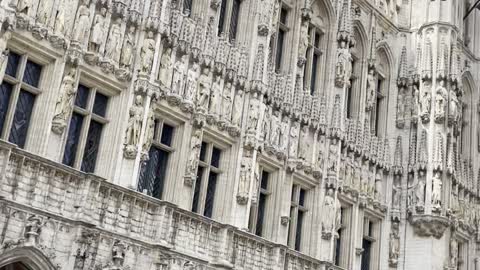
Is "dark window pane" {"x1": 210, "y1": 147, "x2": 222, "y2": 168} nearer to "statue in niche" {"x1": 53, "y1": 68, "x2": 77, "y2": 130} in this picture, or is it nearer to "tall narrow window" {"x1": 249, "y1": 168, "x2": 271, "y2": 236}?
"tall narrow window" {"x1": 249, "y1": 168, "x2": 271, "y2": 236}

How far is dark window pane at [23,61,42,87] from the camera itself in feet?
45.8

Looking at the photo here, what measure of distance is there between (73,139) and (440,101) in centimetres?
1480

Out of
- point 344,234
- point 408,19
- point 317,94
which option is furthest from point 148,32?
point 408,19

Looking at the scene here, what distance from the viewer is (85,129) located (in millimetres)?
14781

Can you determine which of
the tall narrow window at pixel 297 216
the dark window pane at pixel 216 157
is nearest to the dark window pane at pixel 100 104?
the dark window pane at pixel 216 157

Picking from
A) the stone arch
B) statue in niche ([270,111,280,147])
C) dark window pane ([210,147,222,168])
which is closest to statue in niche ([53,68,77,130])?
the stone arch

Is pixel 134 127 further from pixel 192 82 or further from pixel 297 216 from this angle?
pixel 297 216

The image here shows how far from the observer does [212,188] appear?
57.8ft

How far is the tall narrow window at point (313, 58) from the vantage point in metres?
21.8

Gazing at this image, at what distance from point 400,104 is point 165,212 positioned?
12991 millimetres

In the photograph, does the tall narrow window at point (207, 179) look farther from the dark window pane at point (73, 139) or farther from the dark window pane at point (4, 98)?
the dark window pane at point (4, 98)

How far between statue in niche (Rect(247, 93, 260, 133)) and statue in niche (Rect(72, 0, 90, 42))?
529cm

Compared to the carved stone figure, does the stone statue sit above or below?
above

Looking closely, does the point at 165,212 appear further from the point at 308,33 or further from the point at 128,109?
the point at 308,33
